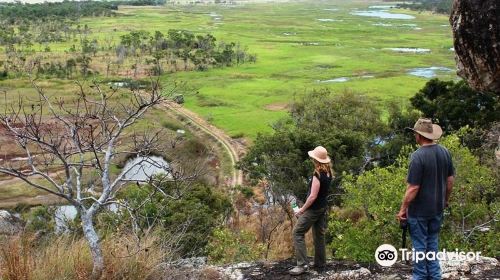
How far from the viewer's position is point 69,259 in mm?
6770

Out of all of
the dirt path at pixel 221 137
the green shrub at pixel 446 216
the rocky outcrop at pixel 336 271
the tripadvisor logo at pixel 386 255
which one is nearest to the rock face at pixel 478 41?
the rocky outcrop at pixel 336 271

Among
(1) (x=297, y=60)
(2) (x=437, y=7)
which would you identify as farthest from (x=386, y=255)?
(2) (x=437, y=7)

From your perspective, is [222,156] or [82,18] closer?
[222,156]

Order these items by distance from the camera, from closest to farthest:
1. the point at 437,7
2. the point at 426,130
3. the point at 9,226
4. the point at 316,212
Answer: the point at 426,130 < the point at 316,212 < the point at 9,226 < the point at 437,7

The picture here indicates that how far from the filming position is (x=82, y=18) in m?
135

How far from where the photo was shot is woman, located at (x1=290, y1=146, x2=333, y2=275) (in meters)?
7.71

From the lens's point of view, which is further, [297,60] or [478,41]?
[297,60]

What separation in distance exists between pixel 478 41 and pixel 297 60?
72079mm

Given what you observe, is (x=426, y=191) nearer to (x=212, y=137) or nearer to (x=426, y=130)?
(x=426, y=130)

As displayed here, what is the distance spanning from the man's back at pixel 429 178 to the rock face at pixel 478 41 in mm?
1718

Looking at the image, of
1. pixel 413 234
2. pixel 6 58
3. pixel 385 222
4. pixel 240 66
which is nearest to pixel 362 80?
pixel 240 66

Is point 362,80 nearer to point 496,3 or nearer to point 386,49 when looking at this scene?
point 386,49

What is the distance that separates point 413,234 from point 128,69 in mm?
68204

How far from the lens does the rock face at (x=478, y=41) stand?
741 cm
